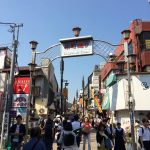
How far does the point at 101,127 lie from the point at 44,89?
22.8m

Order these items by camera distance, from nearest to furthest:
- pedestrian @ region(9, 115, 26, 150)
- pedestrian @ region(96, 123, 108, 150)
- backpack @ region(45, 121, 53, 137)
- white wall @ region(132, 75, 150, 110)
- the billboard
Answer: pedestrian @ region(9, 115, 26, 150) < backpack @ region(45, 121, 53, 137) < pedestrian @ region(96, 123, 108, 150) < the billboard < white wall @ region(132, 75, 150, 110)

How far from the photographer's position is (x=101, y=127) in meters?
14.0

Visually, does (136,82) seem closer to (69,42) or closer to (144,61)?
(144,61)

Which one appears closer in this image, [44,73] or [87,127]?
[87,127]

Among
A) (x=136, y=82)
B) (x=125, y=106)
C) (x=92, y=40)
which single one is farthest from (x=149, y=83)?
(x=92, y=40)

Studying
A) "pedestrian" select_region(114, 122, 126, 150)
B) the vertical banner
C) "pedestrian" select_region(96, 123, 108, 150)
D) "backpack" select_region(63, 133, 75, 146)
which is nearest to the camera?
"backpack" select_region(63, 133, 75, 146)

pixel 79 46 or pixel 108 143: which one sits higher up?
pixel 79 46

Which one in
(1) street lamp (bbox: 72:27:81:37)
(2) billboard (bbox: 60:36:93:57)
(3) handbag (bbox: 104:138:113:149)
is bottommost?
(3) handbag (bbox: 104:138:113:149)

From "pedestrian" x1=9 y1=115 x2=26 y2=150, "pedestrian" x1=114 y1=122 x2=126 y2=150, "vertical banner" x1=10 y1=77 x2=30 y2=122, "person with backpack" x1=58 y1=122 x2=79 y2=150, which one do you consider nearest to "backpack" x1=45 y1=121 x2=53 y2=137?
"pedestrian" x1=9 y1=115 x2=26 y2=150

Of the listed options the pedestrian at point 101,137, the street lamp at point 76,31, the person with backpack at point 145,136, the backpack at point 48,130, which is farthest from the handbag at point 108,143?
the street lamp at point 76,31

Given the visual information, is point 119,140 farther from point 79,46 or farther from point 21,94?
point 21,94

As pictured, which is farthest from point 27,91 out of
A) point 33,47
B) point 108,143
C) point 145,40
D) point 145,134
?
point 145,134

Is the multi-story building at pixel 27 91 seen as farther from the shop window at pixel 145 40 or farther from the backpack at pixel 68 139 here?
the backpack at pixel 68 139

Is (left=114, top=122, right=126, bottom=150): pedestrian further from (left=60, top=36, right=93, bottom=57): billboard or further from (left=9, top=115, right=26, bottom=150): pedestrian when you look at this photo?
(left=60, top=36, right=93, bottom=57): billboard
